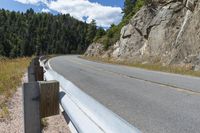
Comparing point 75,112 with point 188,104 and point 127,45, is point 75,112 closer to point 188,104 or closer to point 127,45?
point 188,104

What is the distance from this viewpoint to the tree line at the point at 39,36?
12831 centimetres

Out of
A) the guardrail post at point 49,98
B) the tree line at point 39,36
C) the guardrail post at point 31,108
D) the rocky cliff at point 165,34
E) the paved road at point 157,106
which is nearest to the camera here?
the guardrail post at point 31,108

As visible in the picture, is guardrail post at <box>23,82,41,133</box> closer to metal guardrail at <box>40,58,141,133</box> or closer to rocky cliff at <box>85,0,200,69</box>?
metal guardrail at <box>40,58,141,133</box>

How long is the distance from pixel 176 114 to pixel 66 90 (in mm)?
4307

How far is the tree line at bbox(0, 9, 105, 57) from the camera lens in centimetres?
12831

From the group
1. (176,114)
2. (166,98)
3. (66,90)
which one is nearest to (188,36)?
(166,98)

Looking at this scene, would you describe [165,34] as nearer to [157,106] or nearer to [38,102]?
[157,106]

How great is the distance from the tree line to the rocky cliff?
256 feet

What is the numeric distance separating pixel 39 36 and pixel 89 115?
492 feet

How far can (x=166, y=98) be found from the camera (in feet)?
32.8

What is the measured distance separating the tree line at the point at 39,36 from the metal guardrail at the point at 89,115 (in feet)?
383

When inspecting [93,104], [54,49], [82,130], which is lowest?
[54,49]

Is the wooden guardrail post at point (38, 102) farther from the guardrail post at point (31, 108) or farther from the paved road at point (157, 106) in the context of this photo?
the paved road at point (157, 106)

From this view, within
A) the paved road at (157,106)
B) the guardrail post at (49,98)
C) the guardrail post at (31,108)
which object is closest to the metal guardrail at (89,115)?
the guardrail post at (49,98)
